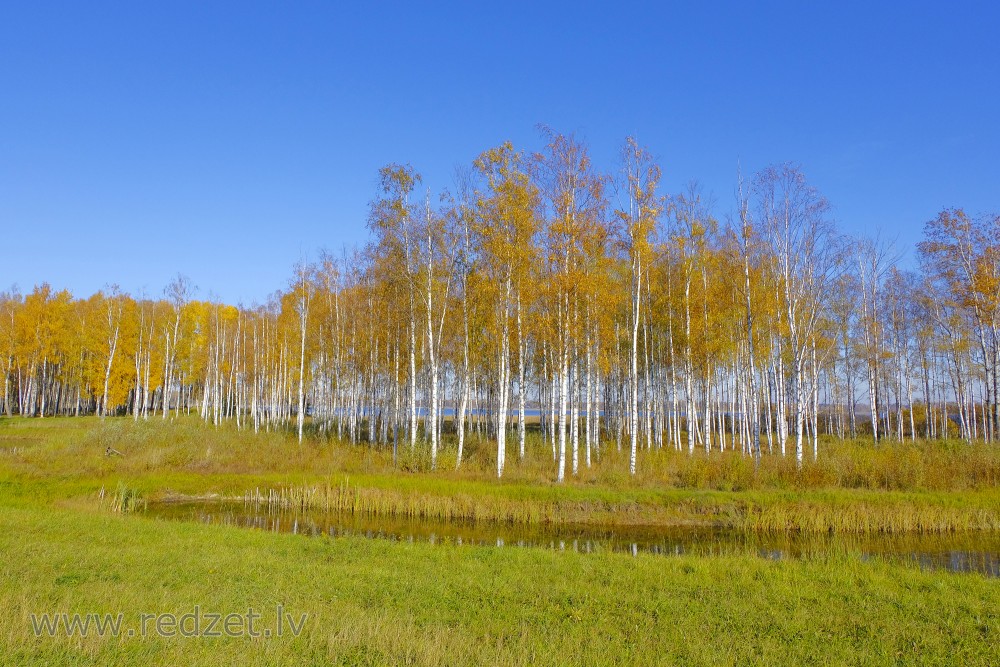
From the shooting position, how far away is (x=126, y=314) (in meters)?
46.7

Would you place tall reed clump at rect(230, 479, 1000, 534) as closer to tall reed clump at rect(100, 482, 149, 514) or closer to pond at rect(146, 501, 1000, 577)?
pond at rect(146, 501, 1000, 577)

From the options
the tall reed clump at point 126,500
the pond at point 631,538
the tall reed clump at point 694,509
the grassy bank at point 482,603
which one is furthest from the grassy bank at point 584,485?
the grassy bank at point 482,603

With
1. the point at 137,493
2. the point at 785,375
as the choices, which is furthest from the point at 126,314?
the point at 785,375

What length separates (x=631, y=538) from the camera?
14.4 meters

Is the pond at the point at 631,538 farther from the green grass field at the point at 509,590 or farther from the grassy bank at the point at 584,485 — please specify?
the green grass field at the point at 509,590

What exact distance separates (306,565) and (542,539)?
6.61 m

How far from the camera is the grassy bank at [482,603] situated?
18.8 ft

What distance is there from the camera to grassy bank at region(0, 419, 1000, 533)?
621 inches

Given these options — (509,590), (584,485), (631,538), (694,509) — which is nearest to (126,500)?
(584,485)

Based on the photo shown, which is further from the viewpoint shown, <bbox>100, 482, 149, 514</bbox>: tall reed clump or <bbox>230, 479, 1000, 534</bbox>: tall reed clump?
<bbox>100, 482, 149, 514</bbox>: tall reed clump

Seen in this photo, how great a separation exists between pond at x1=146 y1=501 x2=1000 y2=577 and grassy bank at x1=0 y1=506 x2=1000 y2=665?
2.31 meters

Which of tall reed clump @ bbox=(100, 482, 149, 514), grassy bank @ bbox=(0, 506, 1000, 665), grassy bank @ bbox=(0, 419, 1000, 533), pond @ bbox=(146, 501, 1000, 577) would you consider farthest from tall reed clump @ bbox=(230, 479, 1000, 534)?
grassy bank @ bbox=(0, 506, 1000, 665)

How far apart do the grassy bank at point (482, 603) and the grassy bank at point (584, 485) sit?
594 cm

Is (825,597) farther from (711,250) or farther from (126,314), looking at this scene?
(126,314)
